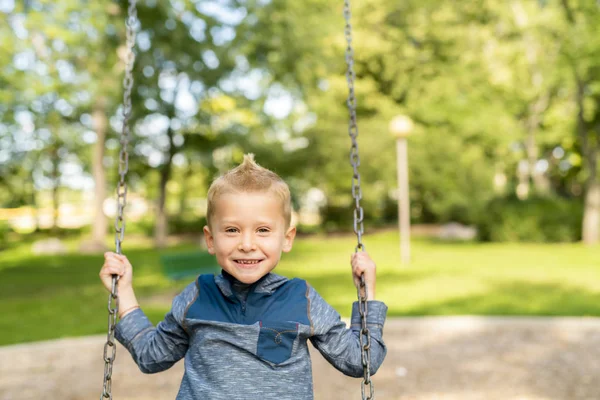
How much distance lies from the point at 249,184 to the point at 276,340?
1.54 feet

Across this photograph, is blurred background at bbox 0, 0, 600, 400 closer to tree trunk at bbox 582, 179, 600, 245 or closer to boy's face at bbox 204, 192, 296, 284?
tree trunk at bbox 582, 179, 600, 245

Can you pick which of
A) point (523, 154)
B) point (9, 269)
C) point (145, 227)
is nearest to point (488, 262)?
point (9, 269)

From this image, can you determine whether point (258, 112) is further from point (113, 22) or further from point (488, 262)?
point (488, 262)

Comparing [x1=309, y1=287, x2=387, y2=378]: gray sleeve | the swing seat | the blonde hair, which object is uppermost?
Result: the blonde hair

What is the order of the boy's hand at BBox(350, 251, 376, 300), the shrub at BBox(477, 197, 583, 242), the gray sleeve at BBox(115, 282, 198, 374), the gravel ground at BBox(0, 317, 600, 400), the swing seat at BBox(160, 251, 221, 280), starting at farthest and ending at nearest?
1. the shrub at BBox(477, 197, 583, 242)
2. the swing seat at BBox(160, 251, 221, 280)
3. the gravel ground at BBox(0, 317, 600, 400)
4. the boy's hand at BBox(350, 251, 376, 300)
5. the gray sleeve at BBox(115, 282, 198, 374)

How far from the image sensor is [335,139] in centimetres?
2533

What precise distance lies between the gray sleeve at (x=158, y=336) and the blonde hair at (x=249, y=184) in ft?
0.95

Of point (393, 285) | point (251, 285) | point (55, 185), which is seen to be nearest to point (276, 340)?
point (251, 285)

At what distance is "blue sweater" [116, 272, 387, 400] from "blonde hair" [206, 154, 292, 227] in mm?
227

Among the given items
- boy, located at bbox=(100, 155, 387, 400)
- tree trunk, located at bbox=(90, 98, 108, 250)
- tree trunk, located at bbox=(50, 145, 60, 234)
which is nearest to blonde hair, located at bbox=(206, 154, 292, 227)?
boy, located at bbox=(100, 155, 387, 400)

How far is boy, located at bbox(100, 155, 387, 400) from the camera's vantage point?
78.0 inches

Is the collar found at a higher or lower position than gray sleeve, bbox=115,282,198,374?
higher

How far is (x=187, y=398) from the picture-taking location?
200 centimetres

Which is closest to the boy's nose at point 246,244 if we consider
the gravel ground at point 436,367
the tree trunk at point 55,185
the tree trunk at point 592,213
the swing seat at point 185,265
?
the gravel ground at point 436,367
